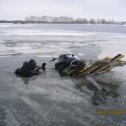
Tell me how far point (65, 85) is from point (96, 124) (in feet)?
16.6

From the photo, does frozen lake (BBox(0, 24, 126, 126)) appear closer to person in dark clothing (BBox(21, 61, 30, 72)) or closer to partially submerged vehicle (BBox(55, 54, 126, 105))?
partially submerged vehicle (BBox(55, 54, 126, 105))

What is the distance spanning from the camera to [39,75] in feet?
49.7

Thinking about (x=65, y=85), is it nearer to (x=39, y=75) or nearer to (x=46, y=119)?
(x=39, y=75)

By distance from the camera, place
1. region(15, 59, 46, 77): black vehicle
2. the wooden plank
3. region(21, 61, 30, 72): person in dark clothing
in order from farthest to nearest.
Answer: region(21, 61, 30, 72): person in dark clothing < region(15, 59, 46, 77): black vehicle < the wooden plank

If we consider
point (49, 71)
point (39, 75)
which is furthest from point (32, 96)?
point (49, 71)

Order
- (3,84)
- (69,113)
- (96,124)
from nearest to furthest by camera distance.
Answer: (96,124), (69,113), (3,84)

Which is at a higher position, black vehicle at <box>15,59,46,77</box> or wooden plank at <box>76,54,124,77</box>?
wooden plank at <box>76,54,124,77</box>

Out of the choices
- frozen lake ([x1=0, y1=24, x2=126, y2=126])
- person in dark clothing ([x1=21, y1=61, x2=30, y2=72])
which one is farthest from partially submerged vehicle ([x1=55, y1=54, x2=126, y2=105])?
person in dark clothing ([x1=21, y1=61, x2=30, y2=72])

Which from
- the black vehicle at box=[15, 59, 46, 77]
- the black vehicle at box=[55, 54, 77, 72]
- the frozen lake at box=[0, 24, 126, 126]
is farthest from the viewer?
the black vehicle at box=[55, 54, 77, 72]
